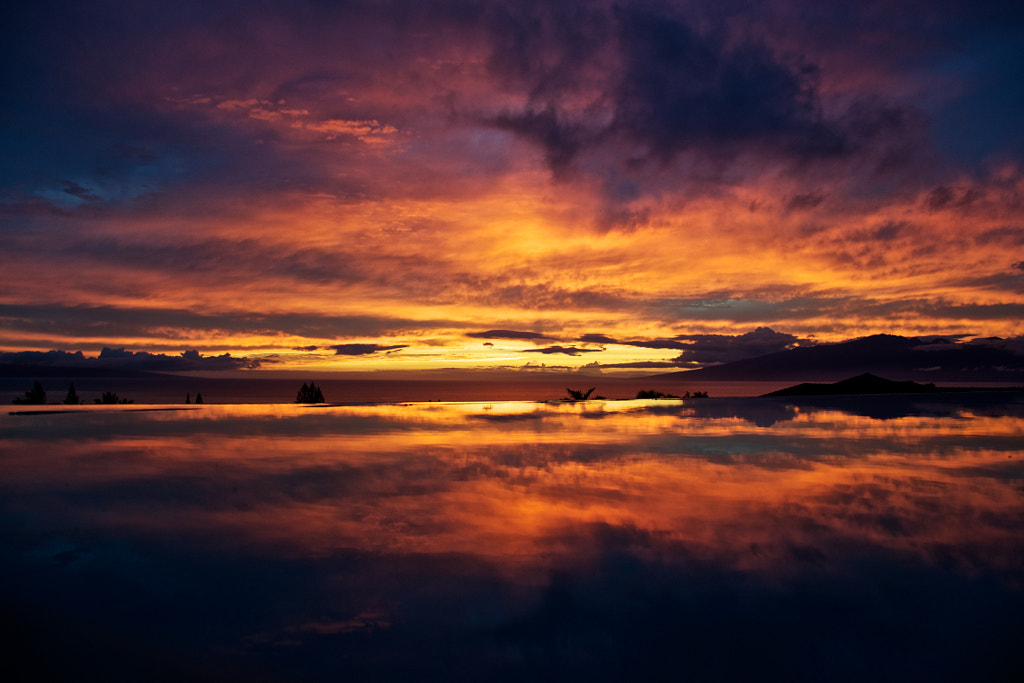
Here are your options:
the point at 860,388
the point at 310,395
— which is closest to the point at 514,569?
the point at 310,395

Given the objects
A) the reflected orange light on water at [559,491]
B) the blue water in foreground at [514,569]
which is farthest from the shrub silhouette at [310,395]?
the blue water in foreground at [514,569]

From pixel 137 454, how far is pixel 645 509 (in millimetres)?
11766

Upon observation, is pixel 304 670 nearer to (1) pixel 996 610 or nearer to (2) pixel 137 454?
(1) pixel 996 610

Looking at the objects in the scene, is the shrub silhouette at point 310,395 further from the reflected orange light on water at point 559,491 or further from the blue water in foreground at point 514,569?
the blue water in foreground at point 514,569

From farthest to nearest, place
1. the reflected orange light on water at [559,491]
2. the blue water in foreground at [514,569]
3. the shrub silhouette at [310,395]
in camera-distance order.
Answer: the shrub silhouette at [310,395] < the reflected orange light on water at [559,491] < the blue water in foreground at [514,569]

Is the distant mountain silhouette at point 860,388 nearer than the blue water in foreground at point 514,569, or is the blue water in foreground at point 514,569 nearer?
the blue water in foreground at point 514,569

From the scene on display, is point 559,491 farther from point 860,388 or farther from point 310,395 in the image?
point 860,388

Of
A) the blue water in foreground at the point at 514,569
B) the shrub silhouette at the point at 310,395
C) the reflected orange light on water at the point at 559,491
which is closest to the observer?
the blue water in foreground at the point at 514,569

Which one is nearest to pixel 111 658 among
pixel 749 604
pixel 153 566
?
pixel 153 566

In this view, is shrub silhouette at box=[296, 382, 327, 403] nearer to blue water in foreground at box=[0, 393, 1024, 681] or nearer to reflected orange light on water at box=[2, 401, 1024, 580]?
reflected orange light on water at box=[2, 401, 1024, 580]

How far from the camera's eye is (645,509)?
8.30 metres

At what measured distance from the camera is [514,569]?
19.9ft

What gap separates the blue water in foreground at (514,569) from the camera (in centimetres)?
439

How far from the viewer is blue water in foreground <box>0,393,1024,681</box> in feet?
14.4
